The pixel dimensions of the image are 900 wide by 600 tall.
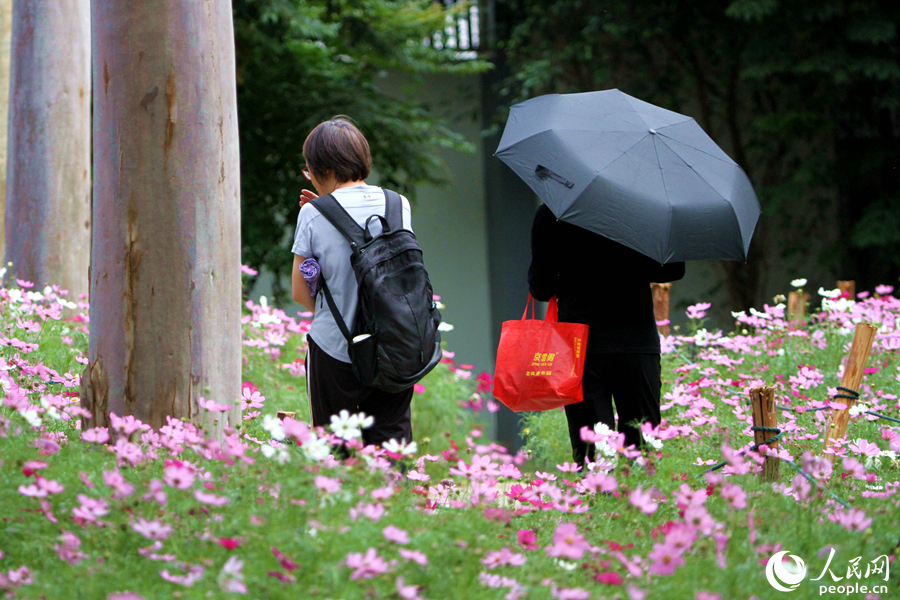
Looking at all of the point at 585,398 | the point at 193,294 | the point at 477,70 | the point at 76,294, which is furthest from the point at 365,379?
the point at 477,70

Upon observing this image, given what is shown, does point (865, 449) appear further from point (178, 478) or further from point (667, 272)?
point (178, 478)

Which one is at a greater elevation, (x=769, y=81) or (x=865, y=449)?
(x=769, y=81)

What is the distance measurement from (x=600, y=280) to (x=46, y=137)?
13.3ft

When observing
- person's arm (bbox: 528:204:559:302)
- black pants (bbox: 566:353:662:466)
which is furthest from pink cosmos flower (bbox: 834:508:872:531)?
person's arm (bbox: 528:204:559:302)

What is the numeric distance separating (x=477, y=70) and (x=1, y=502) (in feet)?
34.9

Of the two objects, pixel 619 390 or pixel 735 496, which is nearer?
pixel 735 496

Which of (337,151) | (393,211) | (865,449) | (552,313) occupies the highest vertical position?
(337,151)

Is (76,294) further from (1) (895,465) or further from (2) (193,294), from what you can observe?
(1) (895,465)

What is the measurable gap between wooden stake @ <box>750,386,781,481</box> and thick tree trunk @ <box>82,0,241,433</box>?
68.1 inches

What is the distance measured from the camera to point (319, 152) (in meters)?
2.49

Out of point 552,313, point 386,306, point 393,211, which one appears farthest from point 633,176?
point 386,306

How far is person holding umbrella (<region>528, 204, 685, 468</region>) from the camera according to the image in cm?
280

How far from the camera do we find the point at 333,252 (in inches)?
96.9

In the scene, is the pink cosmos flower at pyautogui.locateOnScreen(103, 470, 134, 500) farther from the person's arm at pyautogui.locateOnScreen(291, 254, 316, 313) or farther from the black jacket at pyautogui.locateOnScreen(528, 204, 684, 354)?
the black jacket at pyautogui.locateOnScreen(528, 204, 684, 354)
